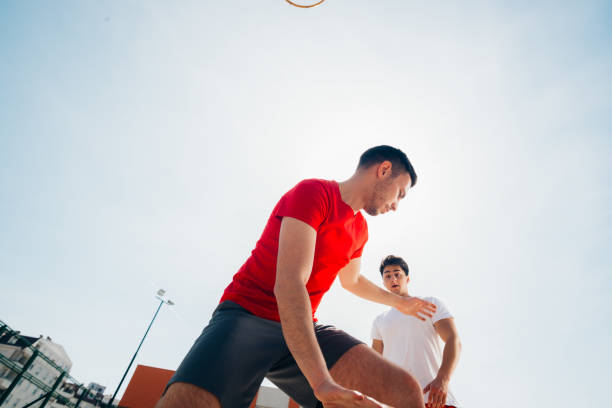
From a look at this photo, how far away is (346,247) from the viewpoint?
6.94 feet

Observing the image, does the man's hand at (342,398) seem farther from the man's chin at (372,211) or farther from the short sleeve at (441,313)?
the short sleeve at (441,313)

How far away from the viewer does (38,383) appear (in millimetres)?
7707

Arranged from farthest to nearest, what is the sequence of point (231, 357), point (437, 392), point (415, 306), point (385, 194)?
1. point (437, 392)
2. point (415, 306)
3. point (385, 194)
4. point (231, 357)

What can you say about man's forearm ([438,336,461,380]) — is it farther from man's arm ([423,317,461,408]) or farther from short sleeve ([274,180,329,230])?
short sleeve ([274,180,329,230])

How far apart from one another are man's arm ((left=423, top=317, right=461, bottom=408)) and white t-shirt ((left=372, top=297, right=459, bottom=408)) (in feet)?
0.34

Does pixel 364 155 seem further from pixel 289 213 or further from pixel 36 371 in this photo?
pixel 36 371

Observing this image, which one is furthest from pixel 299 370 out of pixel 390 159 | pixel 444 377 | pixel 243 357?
pixel 444 377

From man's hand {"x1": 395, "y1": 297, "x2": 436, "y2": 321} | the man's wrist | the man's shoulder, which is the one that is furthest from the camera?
the man's shoulder

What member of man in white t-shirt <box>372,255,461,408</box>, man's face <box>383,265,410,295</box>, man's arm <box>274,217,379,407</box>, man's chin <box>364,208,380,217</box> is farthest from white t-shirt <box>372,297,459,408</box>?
man's arm <box>274,217,379,407</box>

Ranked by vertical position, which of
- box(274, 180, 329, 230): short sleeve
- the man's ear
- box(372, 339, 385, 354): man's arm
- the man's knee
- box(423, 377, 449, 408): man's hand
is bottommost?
the man's knee

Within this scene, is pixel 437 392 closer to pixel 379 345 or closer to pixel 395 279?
pixel 379 345

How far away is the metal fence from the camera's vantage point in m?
6.67

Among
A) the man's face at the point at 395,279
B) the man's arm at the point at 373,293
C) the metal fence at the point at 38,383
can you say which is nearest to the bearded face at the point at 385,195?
the man's arm at the point at 373,293

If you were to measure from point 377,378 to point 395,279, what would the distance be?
3.17 m
